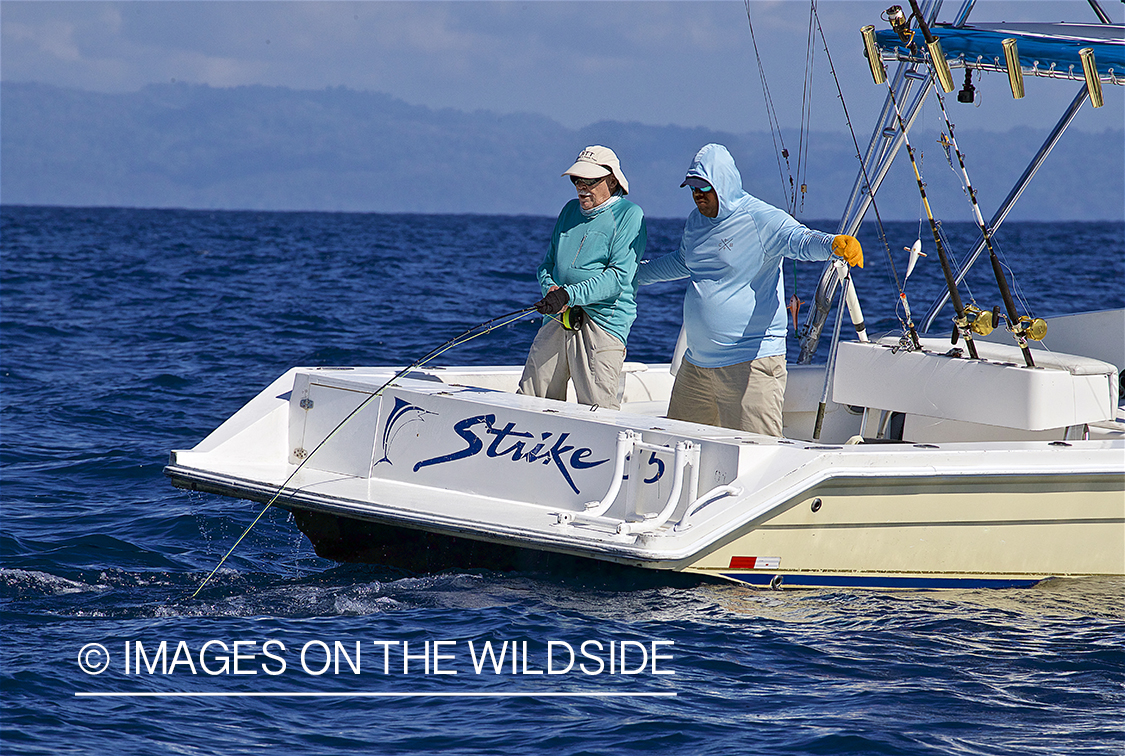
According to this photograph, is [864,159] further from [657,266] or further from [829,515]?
[829,515]

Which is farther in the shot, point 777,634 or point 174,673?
point 777,634

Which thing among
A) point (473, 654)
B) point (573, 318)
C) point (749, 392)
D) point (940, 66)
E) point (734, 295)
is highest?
point (940, 66)

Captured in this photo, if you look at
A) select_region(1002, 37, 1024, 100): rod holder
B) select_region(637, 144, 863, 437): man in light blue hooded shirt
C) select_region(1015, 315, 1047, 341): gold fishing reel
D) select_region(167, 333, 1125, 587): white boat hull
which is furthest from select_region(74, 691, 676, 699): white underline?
select_region(1002, 37, 1024, 100): rod holder

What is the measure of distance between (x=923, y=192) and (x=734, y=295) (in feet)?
3.36

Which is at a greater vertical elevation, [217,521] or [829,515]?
[829,515]

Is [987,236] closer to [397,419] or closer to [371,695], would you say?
[397,419]

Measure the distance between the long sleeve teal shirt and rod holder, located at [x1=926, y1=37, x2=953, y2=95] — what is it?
1683 mm

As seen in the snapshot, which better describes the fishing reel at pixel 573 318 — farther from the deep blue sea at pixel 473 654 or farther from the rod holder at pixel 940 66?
the rod holder at pixel 940 66

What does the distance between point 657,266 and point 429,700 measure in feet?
7.97

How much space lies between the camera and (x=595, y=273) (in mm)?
5578

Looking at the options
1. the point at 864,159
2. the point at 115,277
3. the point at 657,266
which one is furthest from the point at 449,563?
the point at 115,277

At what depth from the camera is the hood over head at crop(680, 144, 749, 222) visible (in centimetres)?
534

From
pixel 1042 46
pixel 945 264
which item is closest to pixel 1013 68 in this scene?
pixel 1042 46

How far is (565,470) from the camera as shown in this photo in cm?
526
